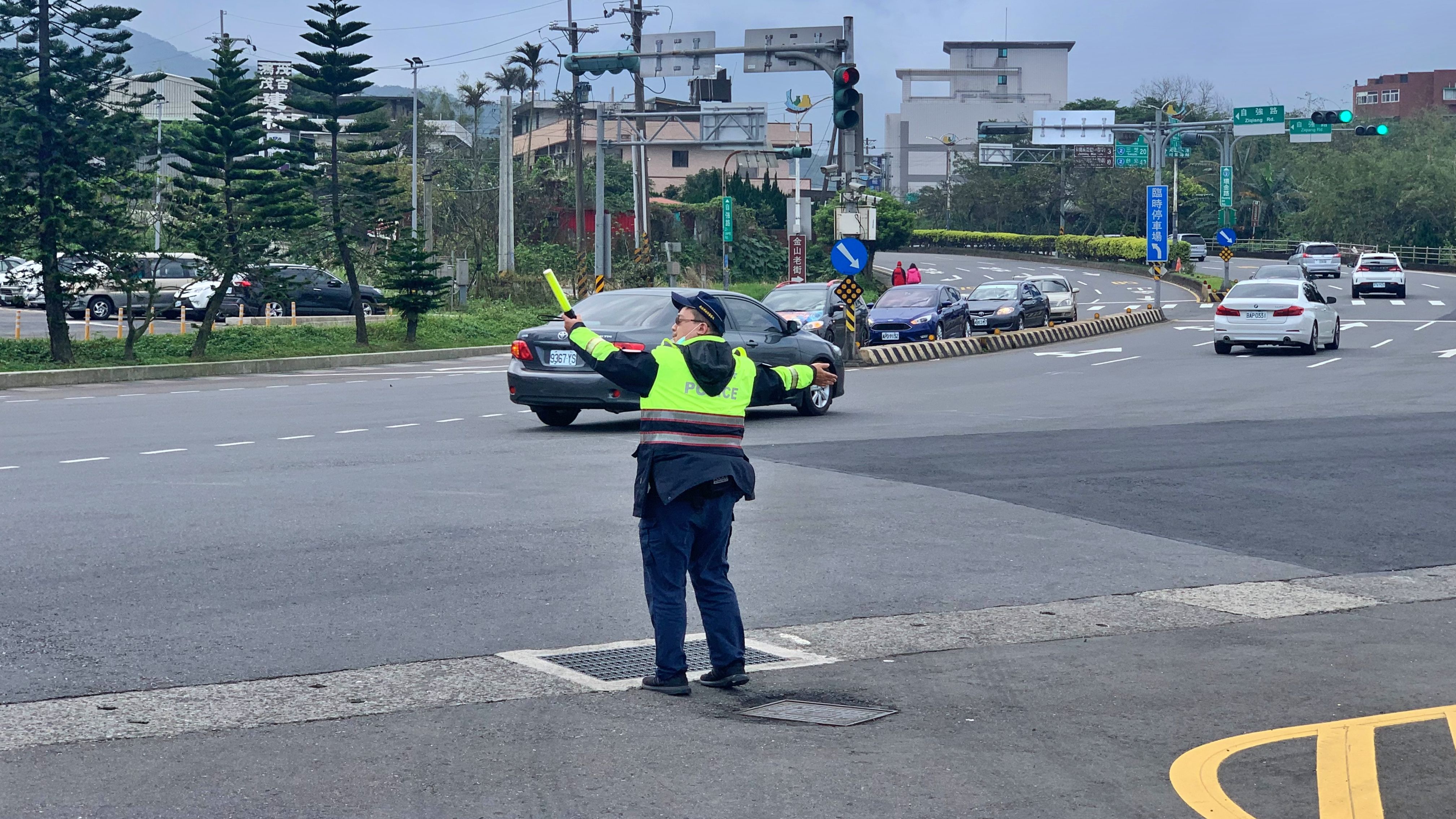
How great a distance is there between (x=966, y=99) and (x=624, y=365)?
152 metres

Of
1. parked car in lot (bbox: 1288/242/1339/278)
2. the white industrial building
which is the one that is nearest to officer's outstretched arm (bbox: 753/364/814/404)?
parked car in lot (bbox: 1288/242/1339/278)

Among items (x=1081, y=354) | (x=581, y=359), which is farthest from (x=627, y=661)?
(x=1081, y=354)

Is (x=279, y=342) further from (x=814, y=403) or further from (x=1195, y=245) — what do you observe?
(x=1195, y=245)

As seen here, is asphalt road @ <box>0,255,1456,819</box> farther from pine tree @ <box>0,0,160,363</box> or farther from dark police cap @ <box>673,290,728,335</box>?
pine tree @ <box>0,0,160,363</box>

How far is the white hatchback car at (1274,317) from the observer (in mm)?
29328

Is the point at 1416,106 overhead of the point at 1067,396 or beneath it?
overhead

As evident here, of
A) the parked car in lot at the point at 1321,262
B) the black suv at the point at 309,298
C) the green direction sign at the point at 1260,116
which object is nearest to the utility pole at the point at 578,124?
the black suv at the point at 309,298

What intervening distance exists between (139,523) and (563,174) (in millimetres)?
67940

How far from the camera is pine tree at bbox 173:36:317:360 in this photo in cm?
2978

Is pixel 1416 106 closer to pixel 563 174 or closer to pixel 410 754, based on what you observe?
pixel 563 174

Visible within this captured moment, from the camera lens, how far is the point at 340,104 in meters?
37.1

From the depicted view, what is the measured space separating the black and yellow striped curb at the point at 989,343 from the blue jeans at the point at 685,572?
23153mm

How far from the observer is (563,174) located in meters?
76.8

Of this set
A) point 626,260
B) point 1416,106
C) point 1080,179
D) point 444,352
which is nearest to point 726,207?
point 626,260
